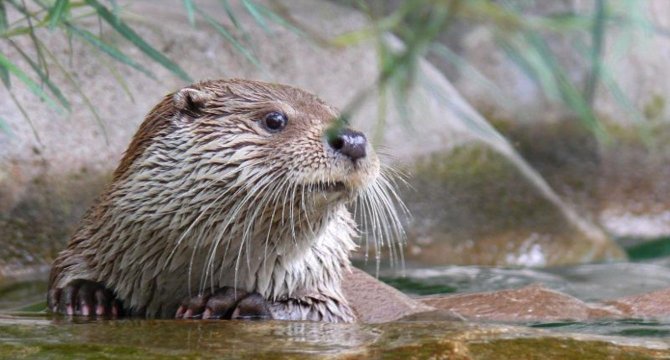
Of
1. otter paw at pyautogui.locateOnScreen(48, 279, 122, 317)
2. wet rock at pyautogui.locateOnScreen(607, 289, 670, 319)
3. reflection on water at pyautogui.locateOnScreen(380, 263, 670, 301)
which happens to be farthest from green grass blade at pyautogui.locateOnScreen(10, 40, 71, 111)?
wet rock at pyautogui.locateOnScreen(607, 289, 670, 319)

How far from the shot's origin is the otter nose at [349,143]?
8.95 ft

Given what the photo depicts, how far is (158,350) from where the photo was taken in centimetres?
212

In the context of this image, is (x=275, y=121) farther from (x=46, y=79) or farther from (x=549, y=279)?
(x=549, y=279)

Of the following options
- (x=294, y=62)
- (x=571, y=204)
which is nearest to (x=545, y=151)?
(x=571, y=204)

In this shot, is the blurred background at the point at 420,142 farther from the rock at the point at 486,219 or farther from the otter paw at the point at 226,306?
the otter paw at the point at 226,306

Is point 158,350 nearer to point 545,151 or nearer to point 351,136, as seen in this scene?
point 351,136

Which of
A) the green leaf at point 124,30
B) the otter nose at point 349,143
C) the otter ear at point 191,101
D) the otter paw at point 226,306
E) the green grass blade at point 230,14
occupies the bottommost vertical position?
the otter paw at point 226,306

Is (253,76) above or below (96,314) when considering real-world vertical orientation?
above

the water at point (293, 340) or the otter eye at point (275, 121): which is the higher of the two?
the otter eye at point (275, 121)

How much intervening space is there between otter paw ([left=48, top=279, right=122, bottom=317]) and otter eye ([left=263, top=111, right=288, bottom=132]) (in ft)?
2.11

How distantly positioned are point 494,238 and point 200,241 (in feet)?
9.62

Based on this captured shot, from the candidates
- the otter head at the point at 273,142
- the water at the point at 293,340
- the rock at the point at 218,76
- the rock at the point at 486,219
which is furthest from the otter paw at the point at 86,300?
the rock at the point at 486,219

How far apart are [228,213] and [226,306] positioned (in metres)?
0.25

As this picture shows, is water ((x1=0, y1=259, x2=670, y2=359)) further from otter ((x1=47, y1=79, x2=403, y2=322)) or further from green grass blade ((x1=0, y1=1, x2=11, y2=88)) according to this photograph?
green grass blade ((x1=0, y1=1, x2=11, y2=88))
